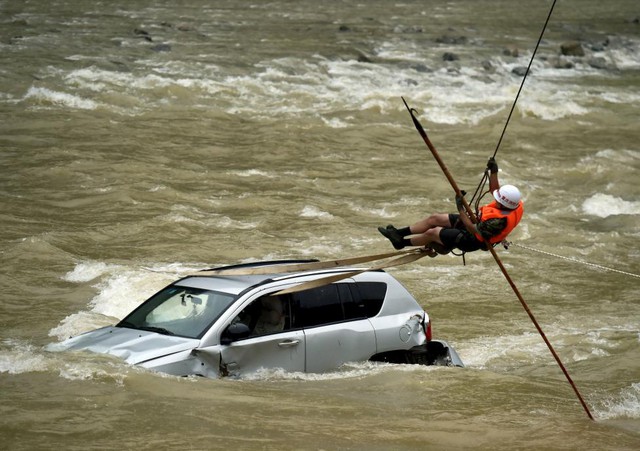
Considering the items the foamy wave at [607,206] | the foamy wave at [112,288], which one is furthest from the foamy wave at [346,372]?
the foamy wave at [607,206]

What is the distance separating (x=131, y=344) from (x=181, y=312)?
70cm

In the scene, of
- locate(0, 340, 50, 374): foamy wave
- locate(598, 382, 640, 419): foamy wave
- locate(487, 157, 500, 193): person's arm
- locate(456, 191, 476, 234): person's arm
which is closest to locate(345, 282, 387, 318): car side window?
locate(456, 191, 476, 234): person's arm

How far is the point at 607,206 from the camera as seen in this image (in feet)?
73.5

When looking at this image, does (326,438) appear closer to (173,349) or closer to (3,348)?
(173,349)

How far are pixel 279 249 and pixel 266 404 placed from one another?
Answer: 8.56m

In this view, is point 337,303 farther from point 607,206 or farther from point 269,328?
point 607,206

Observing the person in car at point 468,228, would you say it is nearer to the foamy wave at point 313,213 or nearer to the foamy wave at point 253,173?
the foamy wave at point 313,213

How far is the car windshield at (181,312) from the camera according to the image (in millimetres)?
9766

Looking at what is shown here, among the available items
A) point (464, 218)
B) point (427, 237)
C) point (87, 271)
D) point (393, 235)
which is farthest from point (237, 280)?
point (87, 271)

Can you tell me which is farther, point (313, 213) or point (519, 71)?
point (519, 71)

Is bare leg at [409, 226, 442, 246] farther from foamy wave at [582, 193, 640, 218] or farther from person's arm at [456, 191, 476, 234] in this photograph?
foamy wave at [582, 193, 640, 218]

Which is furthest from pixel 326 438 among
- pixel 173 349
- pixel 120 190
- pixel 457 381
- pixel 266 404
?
pixel 120 190

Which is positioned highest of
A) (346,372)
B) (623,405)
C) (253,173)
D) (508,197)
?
(508,197)

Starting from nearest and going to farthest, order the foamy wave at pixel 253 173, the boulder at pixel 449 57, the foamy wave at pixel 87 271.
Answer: the foamy wave at pixel 87 271, the foamy wave at pixel 253 173, the boulder at pixel 449 57
